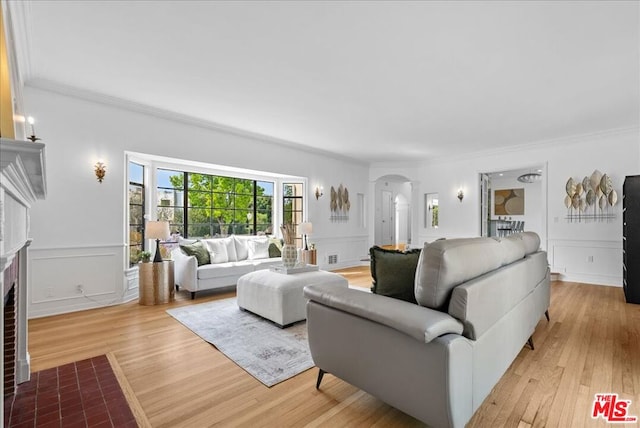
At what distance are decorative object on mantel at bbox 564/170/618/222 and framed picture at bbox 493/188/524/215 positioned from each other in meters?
3.56

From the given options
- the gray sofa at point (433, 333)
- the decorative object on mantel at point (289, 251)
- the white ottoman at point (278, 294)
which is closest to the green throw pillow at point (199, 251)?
the white ottoman at point (278, 294)

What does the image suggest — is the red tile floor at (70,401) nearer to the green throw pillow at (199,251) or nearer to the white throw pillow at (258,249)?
the green throw pillow at (199,251)

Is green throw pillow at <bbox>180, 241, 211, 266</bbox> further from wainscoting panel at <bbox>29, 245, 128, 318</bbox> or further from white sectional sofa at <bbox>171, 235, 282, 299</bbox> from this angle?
wainscoting panel at <bbox>29, 245, 128, 318</bbox>

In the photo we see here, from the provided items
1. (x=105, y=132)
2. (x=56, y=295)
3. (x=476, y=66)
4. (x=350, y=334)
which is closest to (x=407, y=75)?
(x=476, y=66)

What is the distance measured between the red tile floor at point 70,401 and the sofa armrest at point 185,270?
2010 mm

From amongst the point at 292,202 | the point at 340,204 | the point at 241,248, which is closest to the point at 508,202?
the point at 340,204

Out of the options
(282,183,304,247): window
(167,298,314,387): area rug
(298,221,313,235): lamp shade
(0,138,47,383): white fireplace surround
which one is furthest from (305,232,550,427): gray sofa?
(282,183,304,247): window

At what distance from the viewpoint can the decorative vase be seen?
3.72 meters

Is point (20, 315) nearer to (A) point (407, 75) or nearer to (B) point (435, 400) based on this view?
(B) point (435, 400)

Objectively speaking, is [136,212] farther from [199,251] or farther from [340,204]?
[340,204]

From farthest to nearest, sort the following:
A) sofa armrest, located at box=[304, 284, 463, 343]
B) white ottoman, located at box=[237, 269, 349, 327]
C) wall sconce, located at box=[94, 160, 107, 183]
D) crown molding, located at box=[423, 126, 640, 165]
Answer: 1. crown molding, located at box=[423, 126, 640, 165]
2. wall sconce, located at box=[94, 160, 107, 183]
3. white ottoman, located at box=[237, 269, 349, 327]
4. sofa armrest, located at box=[304, 284, 463, 343]

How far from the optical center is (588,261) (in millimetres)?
5414

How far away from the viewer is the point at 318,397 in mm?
1983

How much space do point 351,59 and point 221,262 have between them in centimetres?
359
